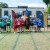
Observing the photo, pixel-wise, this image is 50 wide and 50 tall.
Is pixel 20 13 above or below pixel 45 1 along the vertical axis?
below

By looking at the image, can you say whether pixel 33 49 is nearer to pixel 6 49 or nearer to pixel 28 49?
pixel 28 49

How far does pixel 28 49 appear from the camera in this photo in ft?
23.5

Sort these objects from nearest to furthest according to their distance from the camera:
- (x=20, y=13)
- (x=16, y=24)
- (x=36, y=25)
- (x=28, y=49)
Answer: (x=28, y=49), (x=16, y=24), (x=36, y=25), (x=20, y=13)

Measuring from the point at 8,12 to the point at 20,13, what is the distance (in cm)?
466

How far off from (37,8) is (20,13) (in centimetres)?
688

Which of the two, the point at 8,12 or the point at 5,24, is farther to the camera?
the point at 8,12

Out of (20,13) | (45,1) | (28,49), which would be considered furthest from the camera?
(20,13)

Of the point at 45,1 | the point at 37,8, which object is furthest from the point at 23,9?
the point at 45,1

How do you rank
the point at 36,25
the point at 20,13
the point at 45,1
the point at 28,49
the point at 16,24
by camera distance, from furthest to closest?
the point at 20,13
the point at 45,1
the point at 36,25
the point at 16,24
the point at 28,49

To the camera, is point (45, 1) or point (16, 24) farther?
point (45, 1)

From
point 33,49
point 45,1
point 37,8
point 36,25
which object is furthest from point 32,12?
point 33,49

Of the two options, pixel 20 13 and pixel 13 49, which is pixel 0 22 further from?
pixel 20 13

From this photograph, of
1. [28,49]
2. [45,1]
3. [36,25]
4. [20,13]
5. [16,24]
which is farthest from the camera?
[20,13]

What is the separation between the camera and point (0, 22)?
1603 cm
